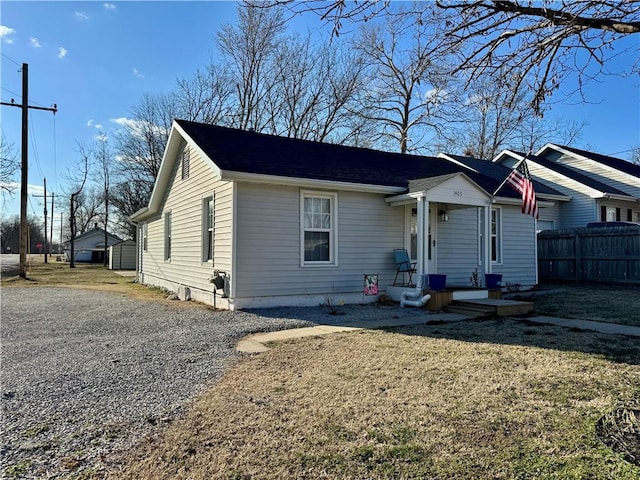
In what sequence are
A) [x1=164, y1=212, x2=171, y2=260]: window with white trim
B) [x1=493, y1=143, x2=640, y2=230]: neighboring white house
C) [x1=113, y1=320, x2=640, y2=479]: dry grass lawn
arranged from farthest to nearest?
[x1=493, y1=143, x2=640, y2=230]: neighboring white house → [x1=164, y1=212, x2=171, y2=260]: window with white trim → [x1=113, y1=320, x2=640, y2=479]: dry grass lawn

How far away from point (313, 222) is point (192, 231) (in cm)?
370

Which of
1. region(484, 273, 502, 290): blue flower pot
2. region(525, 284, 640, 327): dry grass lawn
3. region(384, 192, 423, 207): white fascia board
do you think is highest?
region(384, 192, 423, 207): white fascia board

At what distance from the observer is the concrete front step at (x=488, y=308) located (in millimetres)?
8570

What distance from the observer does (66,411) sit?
141 inches

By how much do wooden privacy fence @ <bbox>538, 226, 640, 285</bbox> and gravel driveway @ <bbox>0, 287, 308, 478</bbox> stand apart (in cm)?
1179

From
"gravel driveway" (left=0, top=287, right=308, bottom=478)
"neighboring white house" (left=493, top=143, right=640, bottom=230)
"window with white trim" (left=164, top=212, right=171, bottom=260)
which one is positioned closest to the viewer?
"gravel driveway" (left=0, top=287, right=308, bottom=478)

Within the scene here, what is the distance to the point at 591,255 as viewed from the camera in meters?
14.7

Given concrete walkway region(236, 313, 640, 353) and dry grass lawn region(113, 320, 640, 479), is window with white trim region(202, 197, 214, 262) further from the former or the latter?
dry grass lawn region(113, 320, 640, 479)

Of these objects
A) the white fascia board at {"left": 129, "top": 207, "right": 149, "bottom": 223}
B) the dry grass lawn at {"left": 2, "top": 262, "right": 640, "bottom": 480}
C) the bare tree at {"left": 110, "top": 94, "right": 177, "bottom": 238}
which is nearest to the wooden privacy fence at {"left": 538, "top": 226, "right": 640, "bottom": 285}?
the dry grass lawn at {"left": 2, "top": 262, "right": 640, "bottom": 480}

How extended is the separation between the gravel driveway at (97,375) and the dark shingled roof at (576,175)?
1824cm

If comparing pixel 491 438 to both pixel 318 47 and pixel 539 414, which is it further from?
pixel 318 47

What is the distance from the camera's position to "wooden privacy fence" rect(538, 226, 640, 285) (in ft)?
44.8

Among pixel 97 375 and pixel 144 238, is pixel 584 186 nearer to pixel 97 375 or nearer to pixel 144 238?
pixel 144 238

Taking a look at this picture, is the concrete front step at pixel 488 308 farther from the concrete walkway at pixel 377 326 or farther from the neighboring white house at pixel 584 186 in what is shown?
the neighboring white house at pixel 584 186
